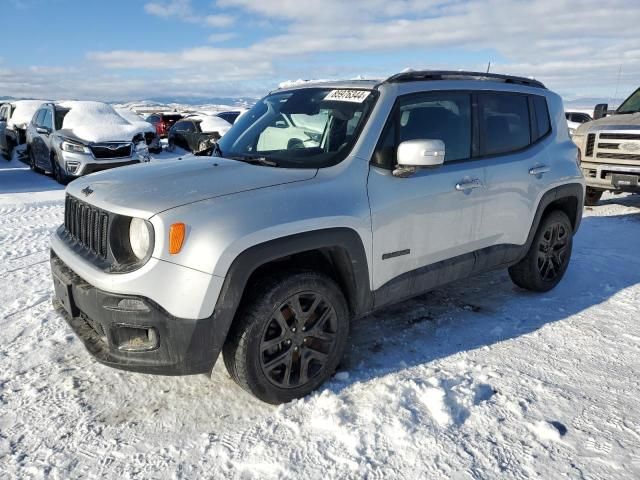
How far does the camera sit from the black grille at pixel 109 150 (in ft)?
32.6

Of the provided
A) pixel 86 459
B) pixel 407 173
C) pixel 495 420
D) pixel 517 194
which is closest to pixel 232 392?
pixel 86 459

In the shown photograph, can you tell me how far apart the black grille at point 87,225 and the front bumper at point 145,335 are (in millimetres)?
231

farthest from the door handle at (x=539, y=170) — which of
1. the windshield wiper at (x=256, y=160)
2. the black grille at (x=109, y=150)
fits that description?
the black grille at (x=109, y=150)

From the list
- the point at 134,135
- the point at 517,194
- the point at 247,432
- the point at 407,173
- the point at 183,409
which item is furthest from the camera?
the point at 134,135

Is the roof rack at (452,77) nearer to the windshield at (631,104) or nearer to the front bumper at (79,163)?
the windshield at (631,104)

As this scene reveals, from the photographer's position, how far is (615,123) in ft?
25.8

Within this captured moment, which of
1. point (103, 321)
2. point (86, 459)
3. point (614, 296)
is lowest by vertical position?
point (86, 459)

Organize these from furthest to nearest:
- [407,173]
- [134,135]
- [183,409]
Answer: [134,135]
[407,173]
[183,409]

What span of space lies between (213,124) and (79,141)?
738cm

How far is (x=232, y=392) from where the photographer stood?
2959 millimetres

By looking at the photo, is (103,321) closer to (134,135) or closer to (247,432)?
(247,432)

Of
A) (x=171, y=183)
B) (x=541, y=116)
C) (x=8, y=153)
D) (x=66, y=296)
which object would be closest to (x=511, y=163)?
(x=541, y=116)

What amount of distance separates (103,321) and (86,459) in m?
0.66

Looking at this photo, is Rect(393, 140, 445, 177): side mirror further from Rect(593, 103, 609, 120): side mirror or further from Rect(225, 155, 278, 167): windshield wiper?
Rect(593, 103, 609, 120): side mirror
